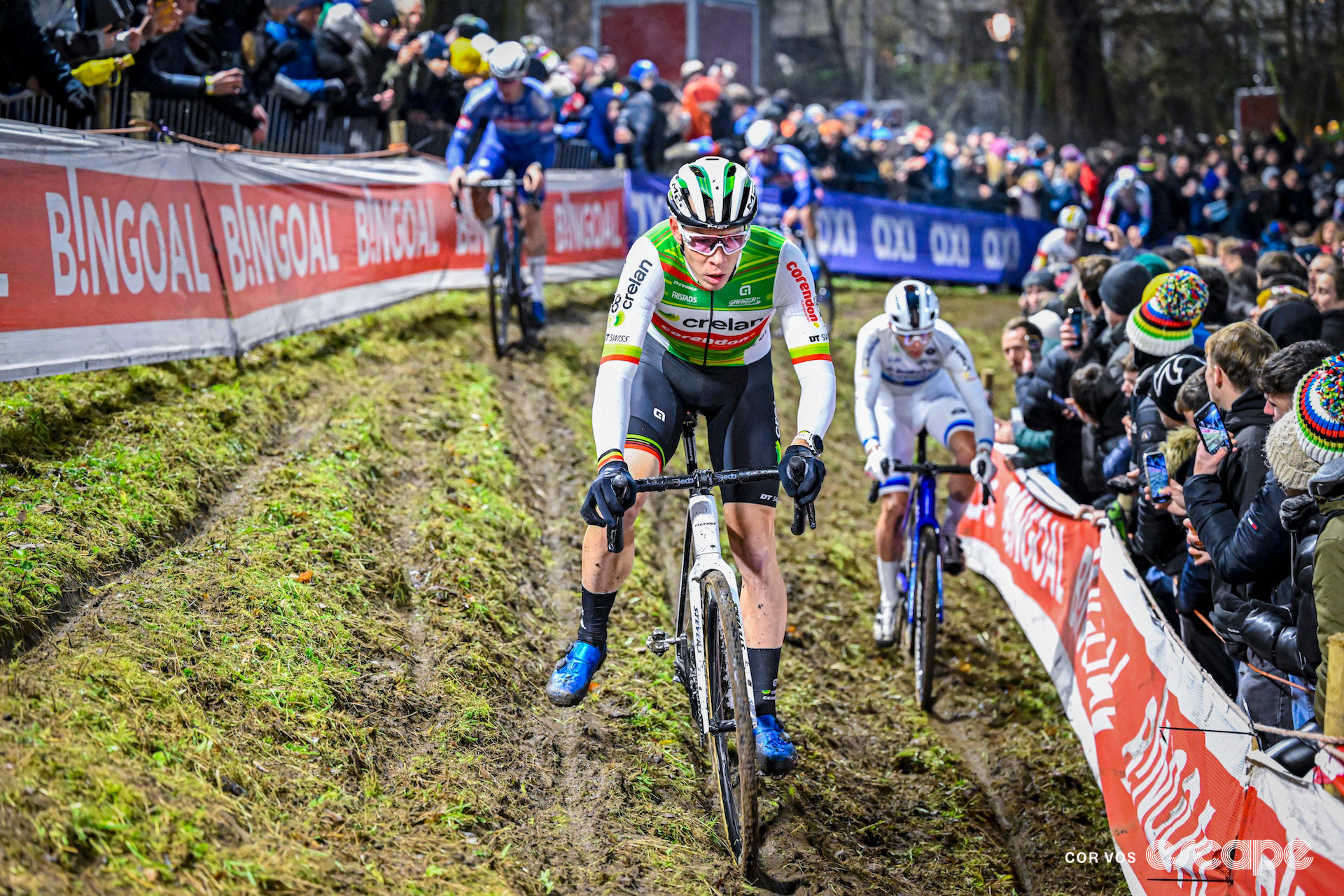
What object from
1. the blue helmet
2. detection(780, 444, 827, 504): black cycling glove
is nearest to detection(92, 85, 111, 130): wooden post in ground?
detection(780, 444, 827, 504): black cycling glove

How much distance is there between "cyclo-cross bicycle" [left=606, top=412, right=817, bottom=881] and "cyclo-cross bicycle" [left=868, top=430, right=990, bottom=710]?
8.25 ft

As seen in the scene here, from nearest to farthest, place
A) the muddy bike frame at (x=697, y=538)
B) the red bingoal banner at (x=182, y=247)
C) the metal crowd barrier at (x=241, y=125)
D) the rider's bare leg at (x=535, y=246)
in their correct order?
the muddy bike frame at (x=697, y=538) < the red bingoal banner at (x=182, y=247) < the metal crowd barrier at (x=241, y=125) < the rider's bare leg at (x=535, y=246)

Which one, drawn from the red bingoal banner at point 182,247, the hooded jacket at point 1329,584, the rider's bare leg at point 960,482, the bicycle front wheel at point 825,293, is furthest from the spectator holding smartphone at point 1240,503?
the bicycle front wheel at point 825,293

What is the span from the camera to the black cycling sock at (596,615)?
523 cm

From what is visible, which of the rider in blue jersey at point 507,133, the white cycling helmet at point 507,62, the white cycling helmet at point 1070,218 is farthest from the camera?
the white cycling helmet at point 1070,218

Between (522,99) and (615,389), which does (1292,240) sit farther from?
(615,389)

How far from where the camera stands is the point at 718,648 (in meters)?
4.88

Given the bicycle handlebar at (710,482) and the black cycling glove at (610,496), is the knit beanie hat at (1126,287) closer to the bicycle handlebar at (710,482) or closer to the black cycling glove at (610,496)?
the bicycle handlebar at (710,482)

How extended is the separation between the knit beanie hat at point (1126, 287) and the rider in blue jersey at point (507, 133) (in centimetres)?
608

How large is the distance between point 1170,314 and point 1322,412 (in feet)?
8.80

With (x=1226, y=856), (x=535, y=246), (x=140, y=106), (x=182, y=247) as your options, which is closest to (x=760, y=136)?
(x=535, y=246)

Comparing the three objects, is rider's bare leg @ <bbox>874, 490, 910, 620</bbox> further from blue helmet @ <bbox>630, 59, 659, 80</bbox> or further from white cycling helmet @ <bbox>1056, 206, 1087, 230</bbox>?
blue helmet @ <bbox>630, 59, 659, 80</bbox>

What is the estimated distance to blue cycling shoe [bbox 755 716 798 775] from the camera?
15.9ft

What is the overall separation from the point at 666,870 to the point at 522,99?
8838 mm
